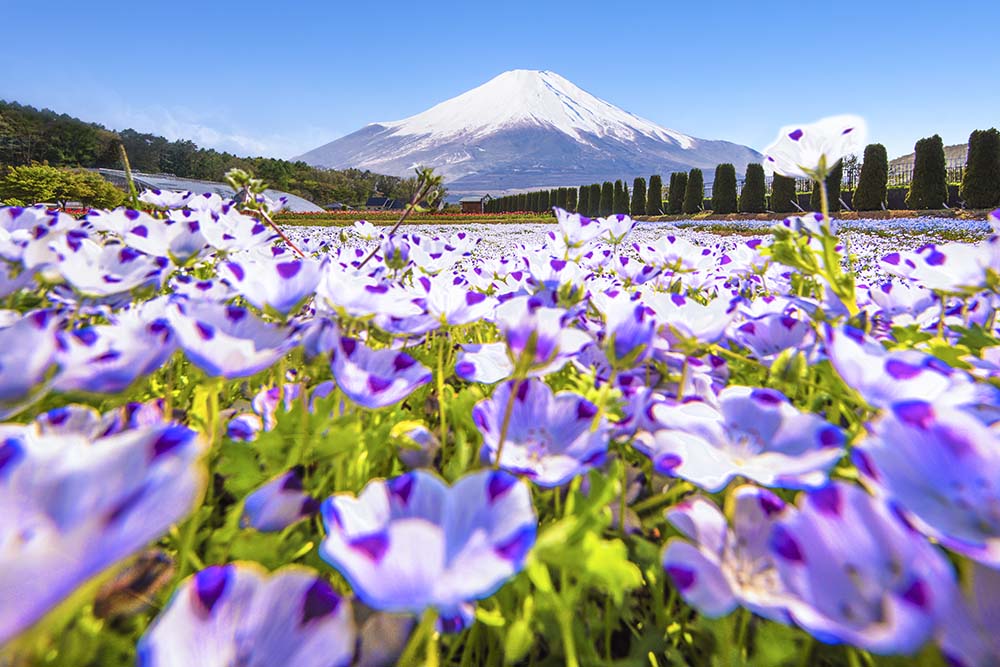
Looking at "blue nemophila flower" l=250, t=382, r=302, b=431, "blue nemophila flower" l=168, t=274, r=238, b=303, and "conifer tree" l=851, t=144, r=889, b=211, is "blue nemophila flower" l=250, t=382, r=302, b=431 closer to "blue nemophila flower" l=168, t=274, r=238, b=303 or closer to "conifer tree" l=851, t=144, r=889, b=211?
"blue nemophila flower" l=168, t=274, r=238, b=303

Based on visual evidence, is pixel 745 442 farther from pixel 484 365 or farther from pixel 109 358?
pixel 109 358

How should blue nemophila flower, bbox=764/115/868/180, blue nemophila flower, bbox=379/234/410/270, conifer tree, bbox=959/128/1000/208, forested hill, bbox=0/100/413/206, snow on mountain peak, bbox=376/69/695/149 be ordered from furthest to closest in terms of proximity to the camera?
snow on mountain peak, bbox=376/69/695/149 → forested hill, bbox=0/100/413/206 → conifer tree, bbox=959/128/1000/208 → blue nemophila flower, bbox=379/234/410/270 → blue nemophila flower, bbox=764/115/868/180

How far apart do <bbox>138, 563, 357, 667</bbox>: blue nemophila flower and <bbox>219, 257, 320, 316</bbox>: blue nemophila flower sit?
0.40 meters

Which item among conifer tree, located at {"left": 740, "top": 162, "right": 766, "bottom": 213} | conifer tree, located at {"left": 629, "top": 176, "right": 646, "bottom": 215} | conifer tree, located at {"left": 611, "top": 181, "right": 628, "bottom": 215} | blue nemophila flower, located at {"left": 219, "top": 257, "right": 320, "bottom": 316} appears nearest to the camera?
blue nemophila flower, located at {"left": 219, "top": 257, "right": 320, "bottom": 316}

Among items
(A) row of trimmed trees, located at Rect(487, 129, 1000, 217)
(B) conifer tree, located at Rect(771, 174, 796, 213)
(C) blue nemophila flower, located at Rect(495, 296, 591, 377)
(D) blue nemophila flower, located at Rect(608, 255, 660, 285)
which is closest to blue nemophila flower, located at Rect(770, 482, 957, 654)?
(C) blue nemophila flower, located at Rect(495, 296, 591, 377)

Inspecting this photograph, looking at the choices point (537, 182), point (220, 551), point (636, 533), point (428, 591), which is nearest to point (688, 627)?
point (636, 533)

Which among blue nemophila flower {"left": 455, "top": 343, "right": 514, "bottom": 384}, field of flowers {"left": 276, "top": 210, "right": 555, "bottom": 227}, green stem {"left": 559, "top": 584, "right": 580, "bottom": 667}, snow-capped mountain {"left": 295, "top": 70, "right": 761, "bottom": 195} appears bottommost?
green stem {"left": 559, "top": 584, "right": 580, "bottom": 667}

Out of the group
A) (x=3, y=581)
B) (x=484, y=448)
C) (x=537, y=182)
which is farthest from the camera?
(x=537, y=182)

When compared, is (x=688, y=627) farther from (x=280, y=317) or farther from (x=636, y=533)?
(x=280, y=317)

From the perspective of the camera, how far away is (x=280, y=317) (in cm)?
73

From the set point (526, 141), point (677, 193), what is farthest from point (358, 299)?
point (526, 141)

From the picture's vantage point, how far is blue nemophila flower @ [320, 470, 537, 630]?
0.34 meters

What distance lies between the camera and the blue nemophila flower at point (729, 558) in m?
0.43

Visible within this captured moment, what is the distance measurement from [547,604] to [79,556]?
38 cm
